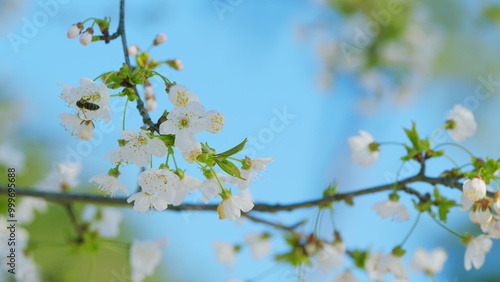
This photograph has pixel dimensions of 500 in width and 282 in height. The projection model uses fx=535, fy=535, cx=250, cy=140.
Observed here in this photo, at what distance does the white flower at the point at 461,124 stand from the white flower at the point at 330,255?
22.0 inches

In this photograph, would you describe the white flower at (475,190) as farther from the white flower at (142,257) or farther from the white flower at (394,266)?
the white flower at (142,257)

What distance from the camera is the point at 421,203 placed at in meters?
1.59

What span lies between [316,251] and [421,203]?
0.50m

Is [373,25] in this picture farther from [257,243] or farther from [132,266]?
[132,266]

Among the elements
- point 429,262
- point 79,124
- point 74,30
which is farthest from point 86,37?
point 429,262

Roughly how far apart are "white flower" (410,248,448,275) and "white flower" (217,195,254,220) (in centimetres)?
124

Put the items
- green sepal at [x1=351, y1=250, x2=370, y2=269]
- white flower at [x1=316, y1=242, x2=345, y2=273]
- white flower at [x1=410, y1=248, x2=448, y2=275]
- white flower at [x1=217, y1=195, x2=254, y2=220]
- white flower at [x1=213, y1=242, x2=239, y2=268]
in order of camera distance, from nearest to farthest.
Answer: white flower at [x1=217, y1=195, x2=254, y2=220]
white flower at [x1=316, y1=242, x2=345, y2=273]
green sepal at [x1=351, y1=250, x2=370, y2=269]
white flower at [x1=410, y1=248, x2=448, y2=275]
white flower at [x1=213, y1=242, x2=239, y2=268]

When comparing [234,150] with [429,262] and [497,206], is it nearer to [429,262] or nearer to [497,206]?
[497,206]

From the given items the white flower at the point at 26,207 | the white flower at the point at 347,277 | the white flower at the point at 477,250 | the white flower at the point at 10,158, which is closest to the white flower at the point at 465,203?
the white flower at the point at 477,250

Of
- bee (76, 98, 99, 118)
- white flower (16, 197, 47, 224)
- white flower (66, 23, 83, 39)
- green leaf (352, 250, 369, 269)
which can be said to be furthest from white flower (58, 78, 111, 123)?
white flower (16, 197, 47, 224)

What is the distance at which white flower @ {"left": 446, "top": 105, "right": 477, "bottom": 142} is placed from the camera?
1.85 m

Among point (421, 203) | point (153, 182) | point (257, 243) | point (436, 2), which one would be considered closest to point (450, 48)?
point (436, 2)

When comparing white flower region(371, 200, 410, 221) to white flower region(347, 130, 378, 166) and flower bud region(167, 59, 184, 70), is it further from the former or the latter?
flower bud region(167, 59, 184, 70)

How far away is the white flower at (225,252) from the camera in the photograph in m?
2.41
